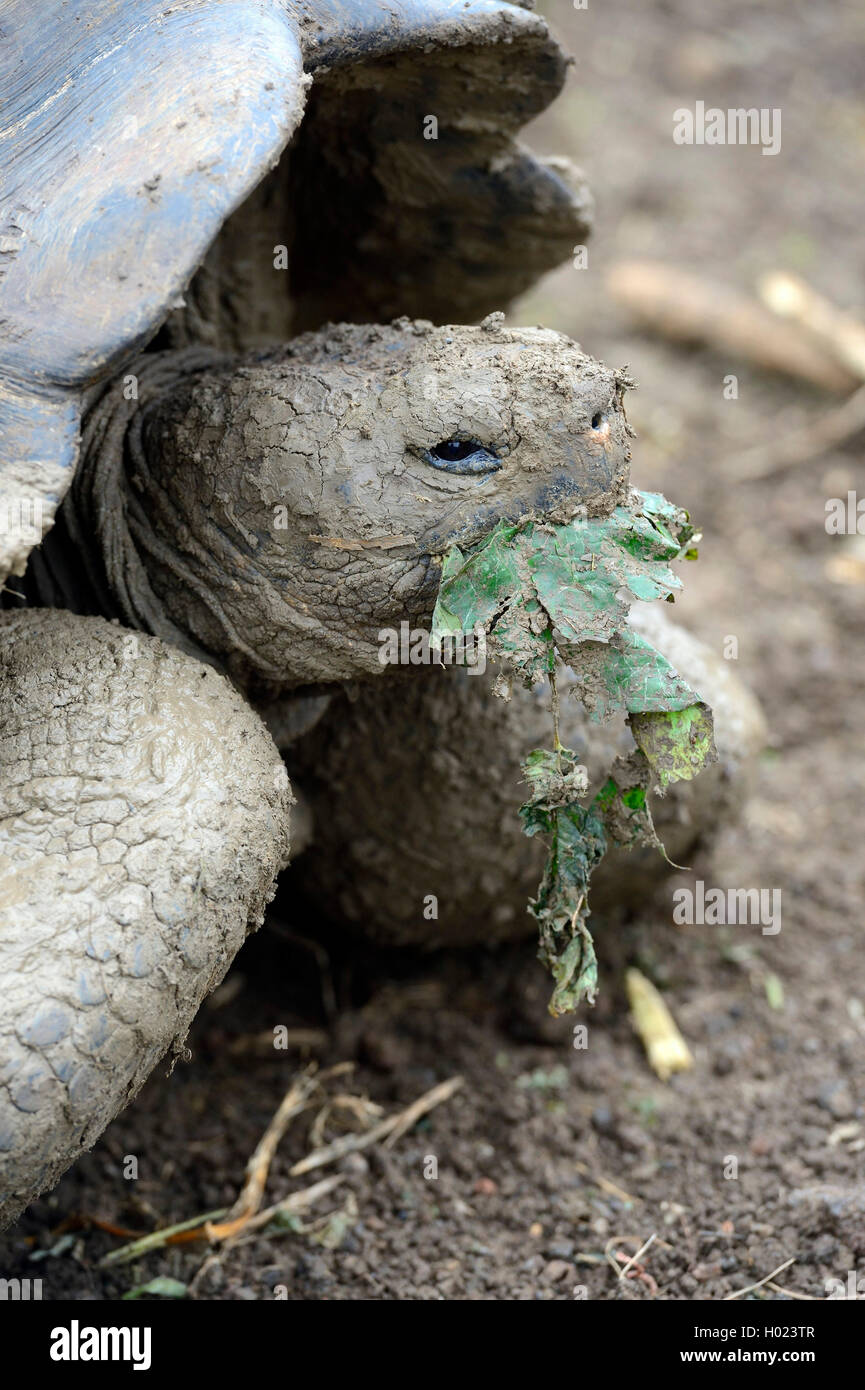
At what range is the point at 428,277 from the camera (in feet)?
9.23

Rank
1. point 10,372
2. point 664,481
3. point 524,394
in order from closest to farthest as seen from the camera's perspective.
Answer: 1. point 10,372
2. point 524,394
3. point 664,481

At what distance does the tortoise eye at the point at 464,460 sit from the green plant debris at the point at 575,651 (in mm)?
88

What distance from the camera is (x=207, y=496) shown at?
6.19ft

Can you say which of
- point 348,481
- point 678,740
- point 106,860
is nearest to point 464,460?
point 348,481

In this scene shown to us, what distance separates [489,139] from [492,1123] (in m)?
1.82

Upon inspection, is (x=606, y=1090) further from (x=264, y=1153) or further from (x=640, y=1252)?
(x=264, y=1153)

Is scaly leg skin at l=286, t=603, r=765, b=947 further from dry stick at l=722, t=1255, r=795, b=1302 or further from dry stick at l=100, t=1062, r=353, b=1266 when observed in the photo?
dry stick at l=722, t=1255, r=795, b=1302

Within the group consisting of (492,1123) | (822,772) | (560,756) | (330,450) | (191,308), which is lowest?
(492,1123)

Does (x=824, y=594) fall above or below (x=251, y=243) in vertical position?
below

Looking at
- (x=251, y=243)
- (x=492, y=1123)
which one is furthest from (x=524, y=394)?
(x=492, y=1123)

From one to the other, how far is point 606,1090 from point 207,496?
143 cm

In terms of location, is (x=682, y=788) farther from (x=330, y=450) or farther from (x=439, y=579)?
(x=330, y=450)

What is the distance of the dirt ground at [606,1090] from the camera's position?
2.15 metres

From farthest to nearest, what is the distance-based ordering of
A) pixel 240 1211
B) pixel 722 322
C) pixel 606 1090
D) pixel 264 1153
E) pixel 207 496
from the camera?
pixel 722 322 < pixel 606 1090 < pixel 264 1153 < pixel 240 1211 < pixel 207 496
